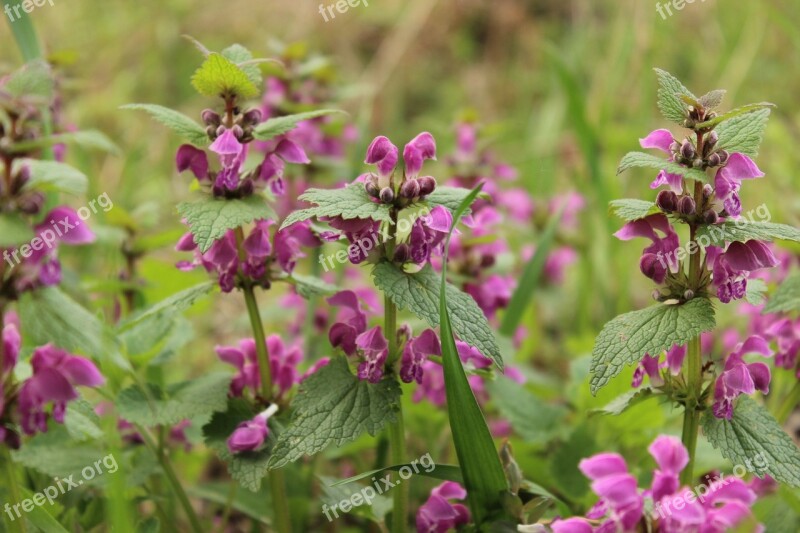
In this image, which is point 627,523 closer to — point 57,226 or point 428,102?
point 57,226

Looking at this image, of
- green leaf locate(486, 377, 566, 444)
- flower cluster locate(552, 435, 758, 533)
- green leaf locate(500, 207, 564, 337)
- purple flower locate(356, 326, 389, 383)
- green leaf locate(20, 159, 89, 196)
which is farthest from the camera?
green leaf locate(500, 207, 564, 337)

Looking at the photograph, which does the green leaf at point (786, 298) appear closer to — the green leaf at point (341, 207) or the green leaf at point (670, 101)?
the green leaf at point (670, 101)

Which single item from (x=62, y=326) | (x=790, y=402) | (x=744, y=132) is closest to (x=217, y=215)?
(x=62, y=326)

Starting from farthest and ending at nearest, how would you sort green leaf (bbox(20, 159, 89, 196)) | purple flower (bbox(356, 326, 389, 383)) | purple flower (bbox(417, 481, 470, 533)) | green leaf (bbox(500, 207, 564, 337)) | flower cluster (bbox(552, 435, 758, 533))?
1. green leaf (bbox(500, 207, 564, 337))
2. purple flower (bbox(417, 481, 470, 533))
3. purple flower (bbox(356, 326, 389, 383))
4. green leaf (bbox(20, 159, 89, 196))
5. flower cluster (bbox(552, 435, 758, 533))

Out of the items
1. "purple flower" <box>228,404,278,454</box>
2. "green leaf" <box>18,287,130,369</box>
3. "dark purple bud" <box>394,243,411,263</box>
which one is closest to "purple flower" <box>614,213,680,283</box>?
"dark purple bud" <box>394,243,411,263</box>

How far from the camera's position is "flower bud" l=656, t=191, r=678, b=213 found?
1.30 m

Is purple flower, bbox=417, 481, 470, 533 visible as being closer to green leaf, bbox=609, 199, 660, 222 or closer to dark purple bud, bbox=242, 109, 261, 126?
green leaf, bbox=609, 199, 660, 222

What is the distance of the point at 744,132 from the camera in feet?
4.33

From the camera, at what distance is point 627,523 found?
109 cm

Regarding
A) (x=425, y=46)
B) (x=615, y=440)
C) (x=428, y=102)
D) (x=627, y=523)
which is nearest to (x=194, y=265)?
(x=627, y=523)

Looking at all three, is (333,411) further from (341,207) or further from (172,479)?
(172,479)

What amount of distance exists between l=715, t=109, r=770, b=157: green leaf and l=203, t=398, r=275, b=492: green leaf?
0.90 m

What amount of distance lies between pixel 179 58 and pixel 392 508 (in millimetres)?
4792

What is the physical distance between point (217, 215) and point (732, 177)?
83cm
